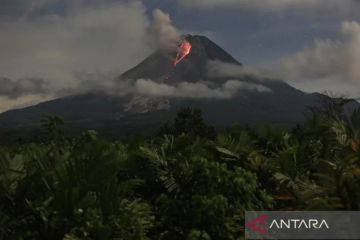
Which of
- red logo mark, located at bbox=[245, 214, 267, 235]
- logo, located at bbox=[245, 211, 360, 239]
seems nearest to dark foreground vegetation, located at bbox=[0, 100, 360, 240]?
logo, located at bbox=[245, 211, 360, 239]

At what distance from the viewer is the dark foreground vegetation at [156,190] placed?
21.2 ft

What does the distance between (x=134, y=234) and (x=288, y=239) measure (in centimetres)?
192

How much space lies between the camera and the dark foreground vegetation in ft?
21.2

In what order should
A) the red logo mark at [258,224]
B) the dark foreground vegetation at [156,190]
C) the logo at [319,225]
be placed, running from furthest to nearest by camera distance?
the red logo mark at [258,224], the dark foreground vegetation at [156,190], the logo at [319,225]

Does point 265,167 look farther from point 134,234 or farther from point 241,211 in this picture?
point 134,234

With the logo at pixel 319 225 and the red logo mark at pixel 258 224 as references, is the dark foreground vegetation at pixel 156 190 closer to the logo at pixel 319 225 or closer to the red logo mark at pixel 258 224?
the logo at pixel 319 225

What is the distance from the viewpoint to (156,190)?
8.52m

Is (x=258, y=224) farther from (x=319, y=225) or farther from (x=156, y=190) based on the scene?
(x=156, y=190)

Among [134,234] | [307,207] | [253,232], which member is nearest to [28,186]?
[134,234]

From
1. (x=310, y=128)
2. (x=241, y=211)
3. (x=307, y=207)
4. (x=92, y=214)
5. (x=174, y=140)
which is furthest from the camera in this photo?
(x=310, y=128)

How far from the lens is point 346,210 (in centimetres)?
575

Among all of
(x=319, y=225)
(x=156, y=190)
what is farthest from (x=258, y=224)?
(x=156, y=190)


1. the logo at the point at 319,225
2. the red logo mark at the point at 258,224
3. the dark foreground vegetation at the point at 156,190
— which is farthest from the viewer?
the red logo mark at the point at 258,224

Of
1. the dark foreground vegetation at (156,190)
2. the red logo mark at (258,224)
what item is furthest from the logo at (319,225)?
the red logo mark at (258,224)
